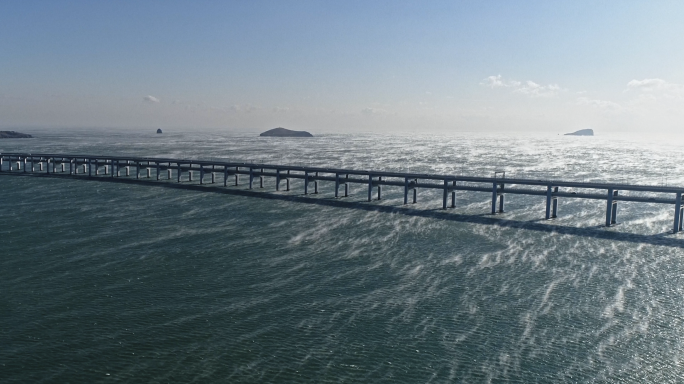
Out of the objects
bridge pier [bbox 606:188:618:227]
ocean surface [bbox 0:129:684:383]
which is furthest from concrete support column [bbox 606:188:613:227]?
ocean surface [bbox 0:129:684:383]

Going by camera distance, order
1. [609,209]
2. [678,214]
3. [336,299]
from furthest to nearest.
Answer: [609,209] < [678,214] < [336,299]

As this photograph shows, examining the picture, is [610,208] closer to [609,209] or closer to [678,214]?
[609,209]

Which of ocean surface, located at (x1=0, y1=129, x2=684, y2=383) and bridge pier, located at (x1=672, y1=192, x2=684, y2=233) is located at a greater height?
bridge pier, located at (x1=672, y1=192, x2=684, y2=233)

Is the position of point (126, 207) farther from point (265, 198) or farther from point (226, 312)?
point (226, 312)

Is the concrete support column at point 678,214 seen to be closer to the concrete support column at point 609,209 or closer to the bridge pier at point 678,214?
the bridge pier at point 678,214

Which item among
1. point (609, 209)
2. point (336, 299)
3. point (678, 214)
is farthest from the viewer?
point (609, 209)

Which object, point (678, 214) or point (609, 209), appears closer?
point (678, 214)

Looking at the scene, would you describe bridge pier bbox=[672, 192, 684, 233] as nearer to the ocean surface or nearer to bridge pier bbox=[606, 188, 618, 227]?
the ocean surface

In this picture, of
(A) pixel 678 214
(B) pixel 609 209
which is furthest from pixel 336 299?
(A) pixel 678 214

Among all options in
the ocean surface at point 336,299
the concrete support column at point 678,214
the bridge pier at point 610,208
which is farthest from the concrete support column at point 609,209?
the concrete support column at point 678,214
